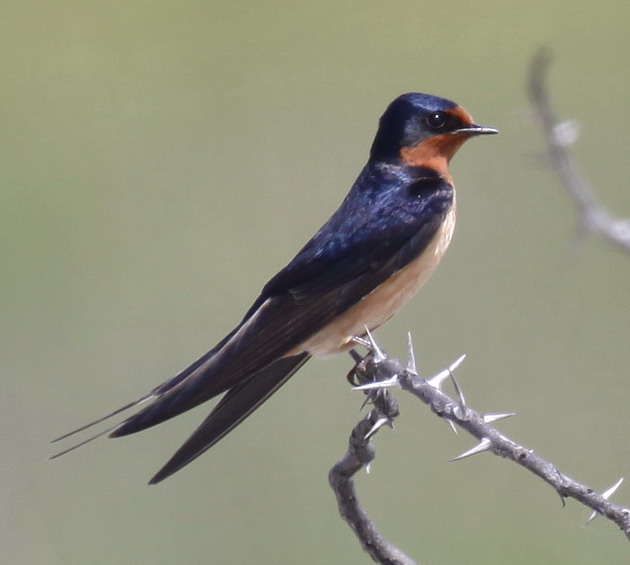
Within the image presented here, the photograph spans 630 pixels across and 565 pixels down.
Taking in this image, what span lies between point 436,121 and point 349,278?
47 centimetres

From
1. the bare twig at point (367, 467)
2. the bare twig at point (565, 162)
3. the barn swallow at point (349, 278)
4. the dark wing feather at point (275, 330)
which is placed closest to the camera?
the bare twig at point (565, 162)

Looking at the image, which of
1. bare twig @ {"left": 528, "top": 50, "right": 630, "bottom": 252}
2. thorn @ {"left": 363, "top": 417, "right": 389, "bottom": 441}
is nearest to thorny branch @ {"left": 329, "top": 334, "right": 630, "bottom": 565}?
thorn @ {"left": 363, "top": 417, "right": 389, "bottom": 441}

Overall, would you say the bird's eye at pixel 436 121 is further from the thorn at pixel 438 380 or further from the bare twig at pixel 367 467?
the thorn at pixel 438 380

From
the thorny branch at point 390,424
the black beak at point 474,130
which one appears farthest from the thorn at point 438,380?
the black beak at point 474,130

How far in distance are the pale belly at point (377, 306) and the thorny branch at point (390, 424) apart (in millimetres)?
432

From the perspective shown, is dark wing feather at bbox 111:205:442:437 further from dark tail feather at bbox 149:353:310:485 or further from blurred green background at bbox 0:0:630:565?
blurred green background at bbox 0:0:630:565

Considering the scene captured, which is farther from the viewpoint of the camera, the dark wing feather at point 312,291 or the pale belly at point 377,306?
the pale belly at point 377,306

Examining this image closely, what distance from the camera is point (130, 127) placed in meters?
7.35

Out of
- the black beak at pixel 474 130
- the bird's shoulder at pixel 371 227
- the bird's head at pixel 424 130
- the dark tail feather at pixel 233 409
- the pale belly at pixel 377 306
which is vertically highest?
the bird's head at pixel 424 130

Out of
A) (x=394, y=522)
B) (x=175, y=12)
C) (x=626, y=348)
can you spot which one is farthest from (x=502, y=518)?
(x=175, y=12)

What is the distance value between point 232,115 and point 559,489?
5632 mm

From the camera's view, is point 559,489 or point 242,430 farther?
point 242,430

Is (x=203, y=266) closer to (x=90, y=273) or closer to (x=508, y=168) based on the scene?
(x=90, y=273)

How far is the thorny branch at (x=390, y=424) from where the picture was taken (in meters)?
1.74
